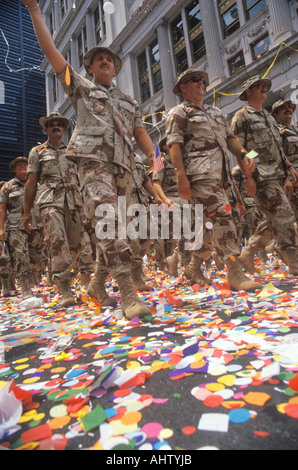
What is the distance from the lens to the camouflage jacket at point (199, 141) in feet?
10.3

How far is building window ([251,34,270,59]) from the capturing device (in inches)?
584

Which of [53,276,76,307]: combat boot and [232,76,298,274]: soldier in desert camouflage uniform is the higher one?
[232,76,298,274]: soldier in desert camouflage uniform

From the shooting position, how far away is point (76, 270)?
633cm

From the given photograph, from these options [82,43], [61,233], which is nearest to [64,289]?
[61,233]

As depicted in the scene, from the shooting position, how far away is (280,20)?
13.4m

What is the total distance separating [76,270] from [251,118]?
4.38 m

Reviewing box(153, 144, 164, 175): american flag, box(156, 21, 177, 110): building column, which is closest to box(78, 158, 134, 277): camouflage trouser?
box(153, 144, 164, 175): american flag

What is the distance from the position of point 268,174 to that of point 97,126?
216 centimetres

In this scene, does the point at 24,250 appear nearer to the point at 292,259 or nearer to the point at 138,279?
the point at 138,279

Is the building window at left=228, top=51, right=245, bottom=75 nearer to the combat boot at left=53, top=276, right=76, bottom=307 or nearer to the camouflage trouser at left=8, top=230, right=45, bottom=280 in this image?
the camouflage trouser at left=8, top=230, right=45, bottom=280

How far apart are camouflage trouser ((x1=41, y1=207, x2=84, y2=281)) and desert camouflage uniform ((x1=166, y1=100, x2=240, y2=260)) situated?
66.8 inches

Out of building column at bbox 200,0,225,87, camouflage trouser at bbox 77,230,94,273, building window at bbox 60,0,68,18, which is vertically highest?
building window at bbox 60,0,68,18

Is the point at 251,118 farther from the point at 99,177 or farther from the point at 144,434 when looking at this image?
the point at 144,434

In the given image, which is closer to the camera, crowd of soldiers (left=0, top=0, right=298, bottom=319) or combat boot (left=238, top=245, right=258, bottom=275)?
crowd of soldiers (left=0, top=0, right=298, bottom=319)
